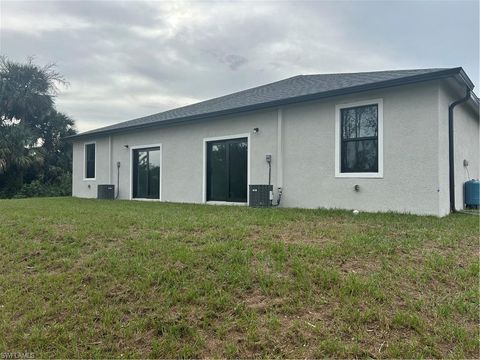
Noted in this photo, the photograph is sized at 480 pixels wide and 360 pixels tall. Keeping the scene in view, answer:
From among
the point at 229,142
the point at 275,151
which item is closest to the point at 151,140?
the point at 229,142

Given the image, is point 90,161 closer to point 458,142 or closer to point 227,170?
point 227,170

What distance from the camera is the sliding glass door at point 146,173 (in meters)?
12.2

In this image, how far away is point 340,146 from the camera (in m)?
7.88

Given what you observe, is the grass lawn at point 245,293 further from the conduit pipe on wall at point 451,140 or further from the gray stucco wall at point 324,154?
the conduit pipe on wall at point 451,140

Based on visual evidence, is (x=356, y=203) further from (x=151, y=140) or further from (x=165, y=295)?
(x=151, y=140)

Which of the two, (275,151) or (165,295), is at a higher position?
(275,151)

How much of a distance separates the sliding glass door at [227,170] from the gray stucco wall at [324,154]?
0.98 feet

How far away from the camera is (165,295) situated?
134 inches

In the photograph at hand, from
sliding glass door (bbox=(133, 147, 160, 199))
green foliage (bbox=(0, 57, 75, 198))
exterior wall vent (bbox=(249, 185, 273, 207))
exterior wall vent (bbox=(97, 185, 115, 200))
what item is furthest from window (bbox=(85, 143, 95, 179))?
exterior wall vent (bbox=(249, 185, 273, 207))

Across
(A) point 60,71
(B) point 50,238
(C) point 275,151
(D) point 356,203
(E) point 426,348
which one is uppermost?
(A) point 60,71

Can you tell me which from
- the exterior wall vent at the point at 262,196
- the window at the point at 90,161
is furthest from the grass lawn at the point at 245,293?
the window at the point at 90,161

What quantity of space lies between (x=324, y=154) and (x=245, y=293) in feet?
18.0

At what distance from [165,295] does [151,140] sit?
9650mm

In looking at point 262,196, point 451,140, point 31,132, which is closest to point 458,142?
point 451,140
